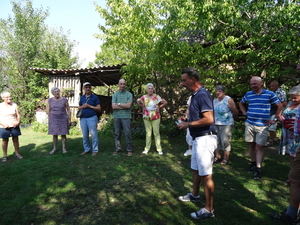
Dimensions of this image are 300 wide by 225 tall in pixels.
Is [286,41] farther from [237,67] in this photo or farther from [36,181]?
[36,181]

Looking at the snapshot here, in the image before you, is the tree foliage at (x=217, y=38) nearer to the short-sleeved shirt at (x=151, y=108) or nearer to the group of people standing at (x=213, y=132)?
the short-sleeved shirt at (x=151, y=108)

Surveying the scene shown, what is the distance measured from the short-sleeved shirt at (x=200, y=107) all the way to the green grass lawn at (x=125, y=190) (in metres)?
1.10

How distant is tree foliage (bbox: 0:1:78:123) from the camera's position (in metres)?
12.4

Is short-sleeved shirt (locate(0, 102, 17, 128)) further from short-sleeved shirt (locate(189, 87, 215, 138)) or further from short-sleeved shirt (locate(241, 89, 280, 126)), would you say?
short-sleeved shirt (locate(241, 89, 280, 126))

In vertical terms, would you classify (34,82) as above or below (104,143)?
above

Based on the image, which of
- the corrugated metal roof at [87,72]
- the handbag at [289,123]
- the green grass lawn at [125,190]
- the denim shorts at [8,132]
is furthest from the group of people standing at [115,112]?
the corrugated metal roof at [87,72]

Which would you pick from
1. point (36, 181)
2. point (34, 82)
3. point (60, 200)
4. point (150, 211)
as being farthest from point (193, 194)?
point (34, 82)

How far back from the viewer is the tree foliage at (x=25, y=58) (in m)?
12.4

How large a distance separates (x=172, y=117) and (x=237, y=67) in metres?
3.27

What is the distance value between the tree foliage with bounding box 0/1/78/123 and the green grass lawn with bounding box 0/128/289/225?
27.0 feet

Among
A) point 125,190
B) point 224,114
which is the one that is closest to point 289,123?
point 224,114

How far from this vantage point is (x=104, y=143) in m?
7.13

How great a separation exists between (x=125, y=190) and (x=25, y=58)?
14.2 metres

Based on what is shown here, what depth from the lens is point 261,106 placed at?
3754 millimetres
